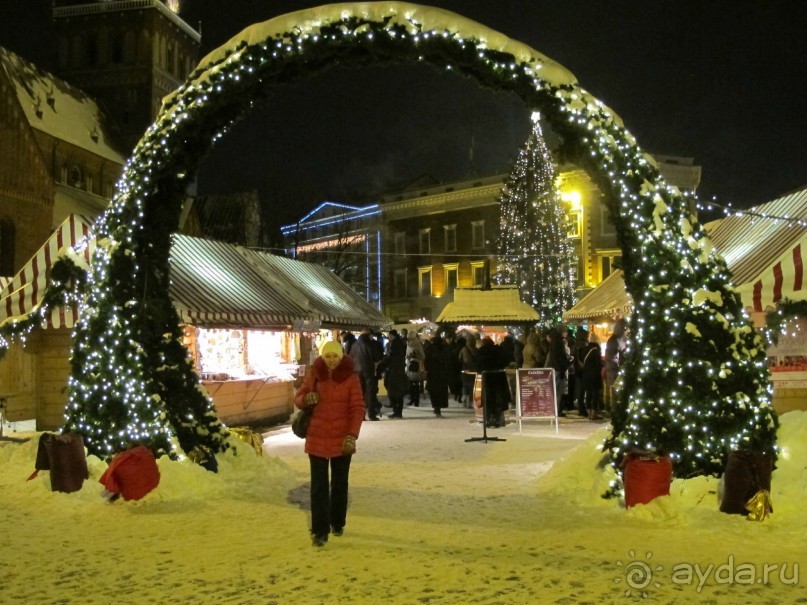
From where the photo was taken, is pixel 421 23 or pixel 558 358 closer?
pixel 421 23

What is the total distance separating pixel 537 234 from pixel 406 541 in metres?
38.4

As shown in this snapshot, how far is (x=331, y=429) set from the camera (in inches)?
281

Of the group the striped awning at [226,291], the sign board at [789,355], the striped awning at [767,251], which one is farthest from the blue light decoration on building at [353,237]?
the sign board at [789,355]

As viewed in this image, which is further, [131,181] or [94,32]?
A: [94,32]

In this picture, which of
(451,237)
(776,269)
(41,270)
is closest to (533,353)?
(776,269)

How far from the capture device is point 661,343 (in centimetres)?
841

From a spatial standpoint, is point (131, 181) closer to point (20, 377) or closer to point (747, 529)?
point (747, 529)

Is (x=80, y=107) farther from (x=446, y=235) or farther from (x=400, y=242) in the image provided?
(x=446, y=235)

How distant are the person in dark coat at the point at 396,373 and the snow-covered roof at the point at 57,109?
29.0 metres

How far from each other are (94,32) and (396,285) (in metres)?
29.8

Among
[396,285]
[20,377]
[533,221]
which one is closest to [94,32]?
[396,285]

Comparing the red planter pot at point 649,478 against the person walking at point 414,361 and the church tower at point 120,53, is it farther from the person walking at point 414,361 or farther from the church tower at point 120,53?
the church tower at point 120,53

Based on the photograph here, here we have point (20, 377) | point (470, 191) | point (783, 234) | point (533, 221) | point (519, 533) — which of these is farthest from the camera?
point (470, 191)

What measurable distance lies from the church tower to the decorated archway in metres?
50.0
